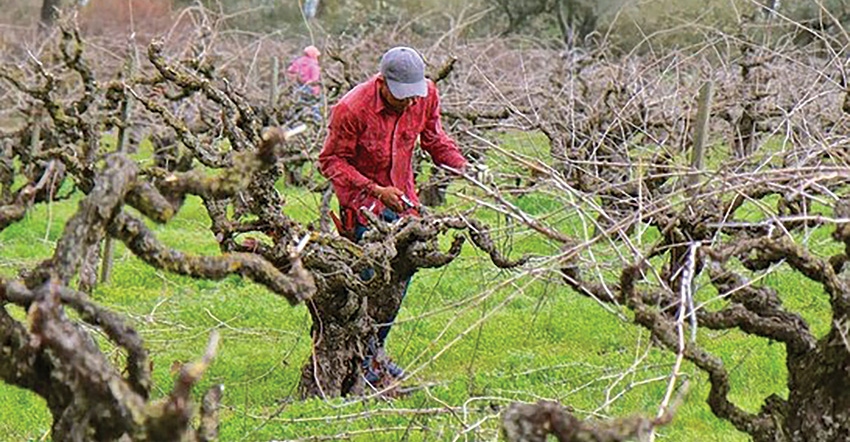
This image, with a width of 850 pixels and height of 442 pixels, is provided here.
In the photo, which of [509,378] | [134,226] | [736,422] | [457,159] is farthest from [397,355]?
[134,226]

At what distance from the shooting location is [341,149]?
6.90 metres

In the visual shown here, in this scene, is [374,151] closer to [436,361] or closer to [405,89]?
[405,89]

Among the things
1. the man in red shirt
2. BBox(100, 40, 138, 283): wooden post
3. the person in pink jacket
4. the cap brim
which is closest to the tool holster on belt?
the man in red shirt

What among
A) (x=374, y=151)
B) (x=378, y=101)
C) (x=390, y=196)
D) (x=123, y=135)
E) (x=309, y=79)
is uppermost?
(x=378, y=101)

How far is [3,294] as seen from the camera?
341 cm

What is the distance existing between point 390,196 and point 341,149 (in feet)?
1.72

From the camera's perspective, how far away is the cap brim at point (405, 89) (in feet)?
21.9

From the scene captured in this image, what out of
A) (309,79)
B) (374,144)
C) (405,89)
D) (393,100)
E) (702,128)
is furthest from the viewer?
(309,79)

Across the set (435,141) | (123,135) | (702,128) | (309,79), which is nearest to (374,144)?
(435,141)

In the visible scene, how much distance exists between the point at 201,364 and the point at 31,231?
1089 centimetres

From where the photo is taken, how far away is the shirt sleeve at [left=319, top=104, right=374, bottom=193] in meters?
6.79

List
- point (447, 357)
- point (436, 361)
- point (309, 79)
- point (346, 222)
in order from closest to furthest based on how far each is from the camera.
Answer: point (346, 222) < point (436, 361) < point (447, 357) < point (309, 79)

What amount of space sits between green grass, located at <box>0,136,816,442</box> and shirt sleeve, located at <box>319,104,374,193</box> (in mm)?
606

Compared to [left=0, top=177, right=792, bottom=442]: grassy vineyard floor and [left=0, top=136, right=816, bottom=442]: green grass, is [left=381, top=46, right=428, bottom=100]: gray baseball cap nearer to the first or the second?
[left=0, top=136, right=816, bottom=442]: green grass
